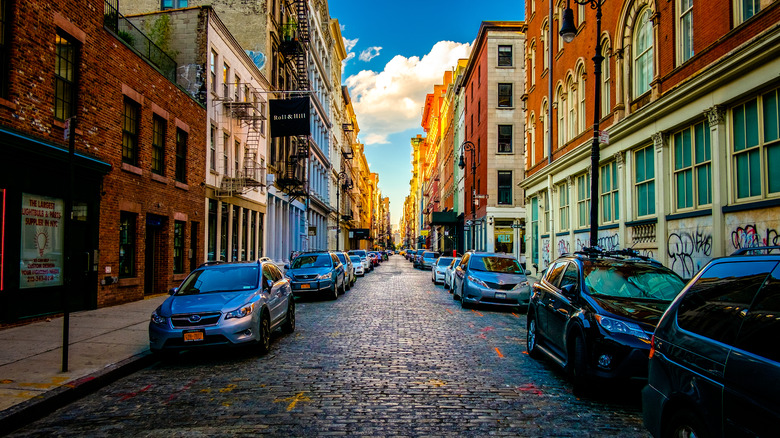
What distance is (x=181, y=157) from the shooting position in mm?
20344

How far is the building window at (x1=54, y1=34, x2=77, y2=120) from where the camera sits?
496 inches

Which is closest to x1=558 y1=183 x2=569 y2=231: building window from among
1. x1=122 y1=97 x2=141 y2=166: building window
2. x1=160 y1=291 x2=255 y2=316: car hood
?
x1=122 y1=97 x2=141 y2=166: building window

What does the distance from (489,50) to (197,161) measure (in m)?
30.3

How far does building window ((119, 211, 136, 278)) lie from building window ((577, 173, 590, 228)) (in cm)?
1747

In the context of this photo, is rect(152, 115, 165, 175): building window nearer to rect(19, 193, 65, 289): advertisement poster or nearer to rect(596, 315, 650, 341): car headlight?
rect(19, 193, 65, 289): advertisement poster

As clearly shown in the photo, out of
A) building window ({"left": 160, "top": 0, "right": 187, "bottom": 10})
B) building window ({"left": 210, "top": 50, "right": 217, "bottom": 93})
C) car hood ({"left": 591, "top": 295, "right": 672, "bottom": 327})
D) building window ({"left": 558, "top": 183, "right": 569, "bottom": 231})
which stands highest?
building window ({"left": 160, "top": 0, "right": 187, "bottom": 10})

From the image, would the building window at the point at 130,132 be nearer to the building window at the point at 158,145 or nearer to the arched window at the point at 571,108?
the building window at the point at 158,145

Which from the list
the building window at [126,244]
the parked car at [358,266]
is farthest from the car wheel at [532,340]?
the parked car at [358,266]

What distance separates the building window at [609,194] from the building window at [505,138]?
22411 millimetres

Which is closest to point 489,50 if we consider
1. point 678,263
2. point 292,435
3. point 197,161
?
point 197,161

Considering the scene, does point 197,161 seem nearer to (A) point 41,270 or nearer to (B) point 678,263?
(A) point 41,270

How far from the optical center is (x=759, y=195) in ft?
38.7

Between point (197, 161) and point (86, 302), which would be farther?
point (197, 161)

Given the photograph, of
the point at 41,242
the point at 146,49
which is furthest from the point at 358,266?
the point at 41,242
